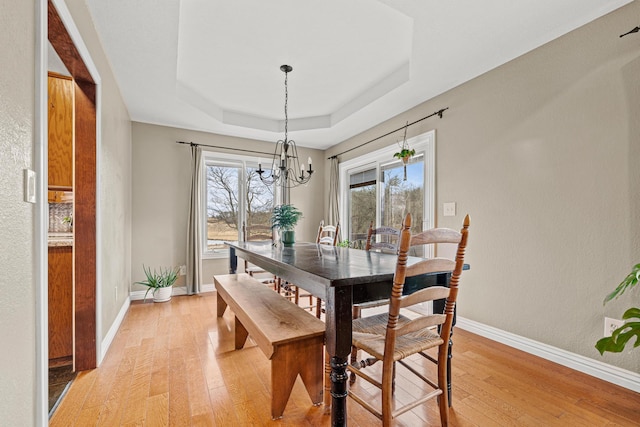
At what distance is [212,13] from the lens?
2254mm

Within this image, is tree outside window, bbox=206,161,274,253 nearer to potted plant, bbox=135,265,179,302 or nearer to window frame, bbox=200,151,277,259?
window frame, bbox=200,151,277,259

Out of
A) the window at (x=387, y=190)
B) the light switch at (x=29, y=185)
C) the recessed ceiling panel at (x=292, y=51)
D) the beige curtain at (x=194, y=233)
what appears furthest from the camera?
the beige curtain at (x=194, y=233)

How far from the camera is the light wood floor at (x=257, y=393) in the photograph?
1.58 m

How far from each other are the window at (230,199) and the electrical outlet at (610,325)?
4119mm

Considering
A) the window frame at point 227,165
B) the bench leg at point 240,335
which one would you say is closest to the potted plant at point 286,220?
the bench leg at point 240,335

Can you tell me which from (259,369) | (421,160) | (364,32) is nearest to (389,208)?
(421,160)

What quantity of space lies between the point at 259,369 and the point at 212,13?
2.69 meters

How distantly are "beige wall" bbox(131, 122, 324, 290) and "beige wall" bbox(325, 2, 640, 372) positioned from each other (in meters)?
3.66

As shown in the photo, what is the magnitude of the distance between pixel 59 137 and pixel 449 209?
357 cm

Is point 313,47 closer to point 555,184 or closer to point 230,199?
point 555,184

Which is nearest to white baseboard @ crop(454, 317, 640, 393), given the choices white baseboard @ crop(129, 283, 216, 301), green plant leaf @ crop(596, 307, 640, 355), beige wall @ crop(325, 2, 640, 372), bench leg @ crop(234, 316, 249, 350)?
beige wall @ crop(325, 2, 640, 372)

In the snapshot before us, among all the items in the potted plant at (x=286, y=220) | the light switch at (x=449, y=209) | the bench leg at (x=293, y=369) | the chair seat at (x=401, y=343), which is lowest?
the bench leg at (x=293, y=369)

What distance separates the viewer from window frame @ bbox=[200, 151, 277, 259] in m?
4.55

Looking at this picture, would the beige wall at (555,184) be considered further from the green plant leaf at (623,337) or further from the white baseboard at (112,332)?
the white baseboard at (112,332)
